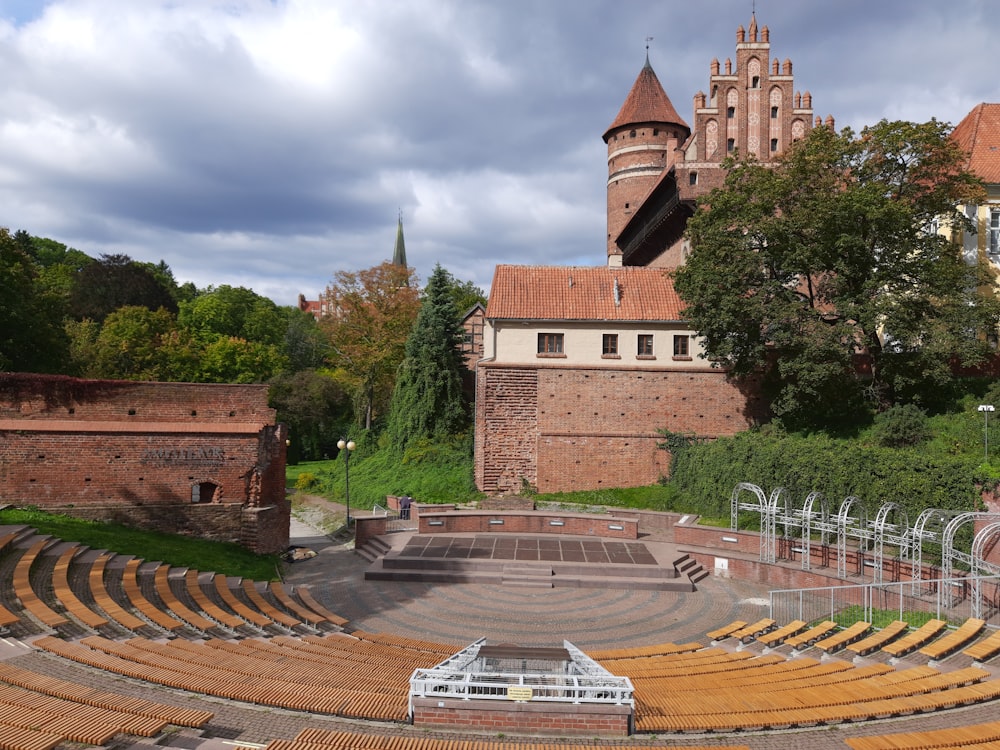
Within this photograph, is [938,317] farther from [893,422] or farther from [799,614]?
[799,614]

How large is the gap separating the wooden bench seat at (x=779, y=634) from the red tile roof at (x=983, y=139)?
2342cm

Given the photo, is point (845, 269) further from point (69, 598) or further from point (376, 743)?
point (69, 598)

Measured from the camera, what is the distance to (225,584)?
14.0m

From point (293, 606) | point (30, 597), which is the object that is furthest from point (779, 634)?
point (30, 597)

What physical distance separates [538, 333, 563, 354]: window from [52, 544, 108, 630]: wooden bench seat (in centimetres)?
1770

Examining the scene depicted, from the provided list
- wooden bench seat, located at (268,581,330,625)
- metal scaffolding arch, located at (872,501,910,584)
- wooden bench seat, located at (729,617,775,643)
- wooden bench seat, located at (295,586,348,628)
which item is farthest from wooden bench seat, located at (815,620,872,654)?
wooden bench seat, located at (268,581,330,625)

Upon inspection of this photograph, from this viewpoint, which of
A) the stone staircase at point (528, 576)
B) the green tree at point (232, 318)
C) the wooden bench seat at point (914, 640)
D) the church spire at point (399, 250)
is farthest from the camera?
the church spire at point (399, 250)

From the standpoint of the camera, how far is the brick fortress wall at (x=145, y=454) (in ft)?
55.7

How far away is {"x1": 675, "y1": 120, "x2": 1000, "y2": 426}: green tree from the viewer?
19516mm

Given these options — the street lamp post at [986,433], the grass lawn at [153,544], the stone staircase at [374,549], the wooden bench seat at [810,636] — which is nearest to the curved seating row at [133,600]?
the grass lawn at [153,544]

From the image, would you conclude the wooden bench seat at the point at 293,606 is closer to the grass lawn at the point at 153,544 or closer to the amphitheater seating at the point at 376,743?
the grass lawn at the point at 153,544

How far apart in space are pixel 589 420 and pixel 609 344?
3325mm

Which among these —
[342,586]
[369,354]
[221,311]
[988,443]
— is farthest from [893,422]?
[221,311]

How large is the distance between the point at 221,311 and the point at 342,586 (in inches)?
1742
